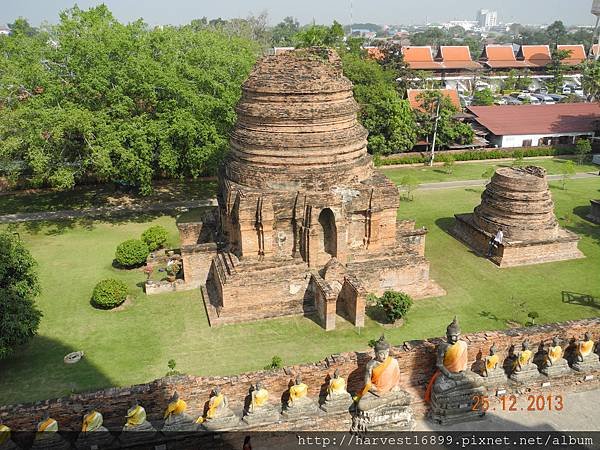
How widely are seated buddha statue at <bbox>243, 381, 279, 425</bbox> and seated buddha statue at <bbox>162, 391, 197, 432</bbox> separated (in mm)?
1118

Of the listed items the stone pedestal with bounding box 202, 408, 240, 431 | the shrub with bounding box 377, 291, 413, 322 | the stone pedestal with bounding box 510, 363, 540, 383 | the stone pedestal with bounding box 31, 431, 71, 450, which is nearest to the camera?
the stone pedestal with bounding box 31, 431, 71, 450

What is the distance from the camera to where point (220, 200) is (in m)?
19.6

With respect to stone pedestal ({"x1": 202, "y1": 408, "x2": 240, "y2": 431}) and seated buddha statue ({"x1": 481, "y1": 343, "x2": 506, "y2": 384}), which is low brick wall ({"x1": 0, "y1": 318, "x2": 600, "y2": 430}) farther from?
stone pedestal ({"x1": 202, "y1": 408, "x2": 240, "y2": 431})

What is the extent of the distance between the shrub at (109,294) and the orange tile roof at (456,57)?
7262 centimetres

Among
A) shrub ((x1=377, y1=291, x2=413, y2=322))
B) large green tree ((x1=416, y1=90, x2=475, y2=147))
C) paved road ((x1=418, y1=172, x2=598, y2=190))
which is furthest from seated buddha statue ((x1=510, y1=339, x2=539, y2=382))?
large green tree ((x1=416, y1=90, x2=475, y2=147))

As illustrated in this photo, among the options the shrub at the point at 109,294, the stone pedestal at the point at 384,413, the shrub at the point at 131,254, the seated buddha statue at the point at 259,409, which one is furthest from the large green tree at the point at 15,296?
the stone pedestal at the point at 384,413

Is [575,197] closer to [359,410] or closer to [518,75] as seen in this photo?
[359,410]

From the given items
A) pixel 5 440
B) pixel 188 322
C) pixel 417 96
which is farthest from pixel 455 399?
pixel 417 96

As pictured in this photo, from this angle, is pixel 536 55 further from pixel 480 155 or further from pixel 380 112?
pixel 380 112

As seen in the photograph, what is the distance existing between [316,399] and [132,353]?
7.10 meters

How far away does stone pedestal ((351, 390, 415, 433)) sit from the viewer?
9961 mm

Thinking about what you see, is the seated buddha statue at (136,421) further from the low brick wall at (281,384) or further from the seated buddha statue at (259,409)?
the seated buddha statue at (259,409)

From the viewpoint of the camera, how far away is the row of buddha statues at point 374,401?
31.1 ft

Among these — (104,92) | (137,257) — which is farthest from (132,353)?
(104,92)
